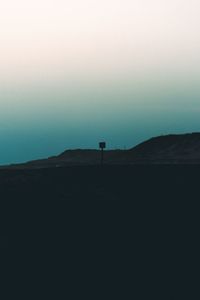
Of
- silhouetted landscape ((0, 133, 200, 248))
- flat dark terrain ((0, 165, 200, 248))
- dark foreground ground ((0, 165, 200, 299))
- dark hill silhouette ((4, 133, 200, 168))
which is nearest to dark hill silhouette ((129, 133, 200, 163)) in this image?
dark hill silhouette ((4, 133, 200, 168))

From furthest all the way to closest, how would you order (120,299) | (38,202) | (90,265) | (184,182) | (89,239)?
(184,182), (38,202), (89,239), (90,265), (120,299)

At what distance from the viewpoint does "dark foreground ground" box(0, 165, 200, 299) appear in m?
38.2

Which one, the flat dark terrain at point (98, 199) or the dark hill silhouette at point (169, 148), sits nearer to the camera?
the flat dark terrain at point (98, 199)

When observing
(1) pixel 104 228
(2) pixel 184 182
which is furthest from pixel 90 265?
(2) pixel 184 182

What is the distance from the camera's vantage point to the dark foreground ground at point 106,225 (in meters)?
38.2

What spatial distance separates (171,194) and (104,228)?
6.61 meters

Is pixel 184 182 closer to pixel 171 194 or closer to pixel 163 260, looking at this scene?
pixel 171 194

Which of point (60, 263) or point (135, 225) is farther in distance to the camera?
point (135, 225)

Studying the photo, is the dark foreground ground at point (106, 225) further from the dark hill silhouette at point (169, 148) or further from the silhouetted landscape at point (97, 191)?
the dark hill silhouette at point (169, 148)

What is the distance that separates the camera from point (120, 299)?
3578 centimetres

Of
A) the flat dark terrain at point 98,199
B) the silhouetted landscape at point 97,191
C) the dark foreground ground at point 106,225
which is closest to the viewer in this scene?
the dark foreground ground at point 106,225

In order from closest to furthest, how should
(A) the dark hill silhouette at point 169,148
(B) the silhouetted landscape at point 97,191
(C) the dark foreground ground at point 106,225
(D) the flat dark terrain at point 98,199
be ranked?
(C) the dark foreground ground at point 106,225, (D) the flat dark terrain at point 98,199, (B) the silhouetted landscape at point 97,191, (A) the dark hill silhouette at point 169,148

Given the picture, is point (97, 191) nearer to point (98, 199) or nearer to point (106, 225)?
point (98, 199)

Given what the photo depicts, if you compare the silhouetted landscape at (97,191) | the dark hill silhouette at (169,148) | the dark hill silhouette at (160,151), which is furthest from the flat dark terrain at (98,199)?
the dark hill silhouette at (169,148)
